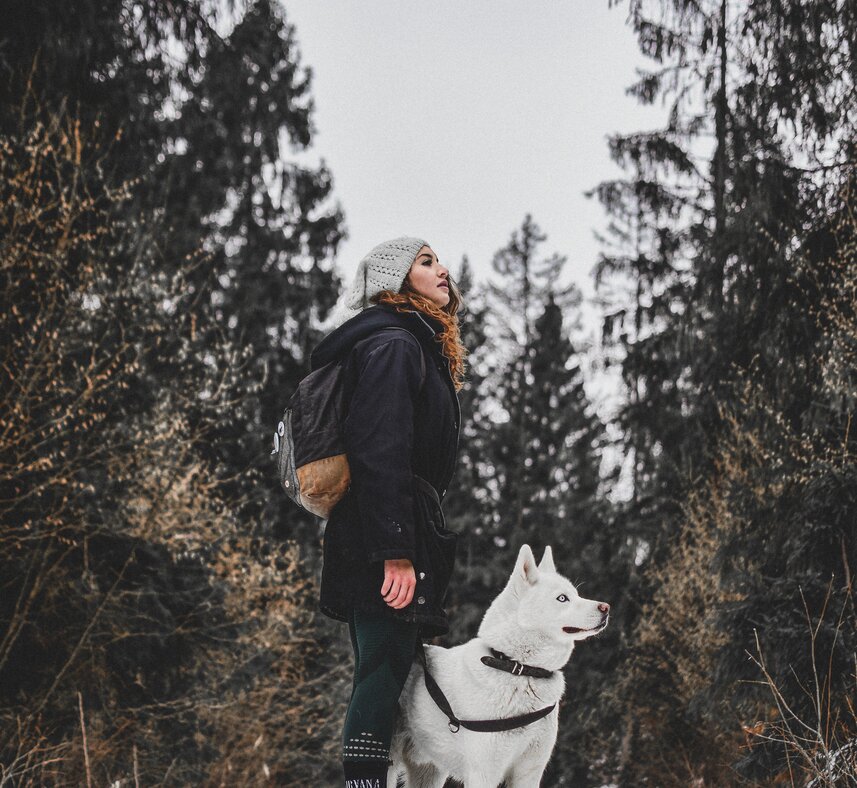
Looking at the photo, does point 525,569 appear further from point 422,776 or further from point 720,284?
point 720,284

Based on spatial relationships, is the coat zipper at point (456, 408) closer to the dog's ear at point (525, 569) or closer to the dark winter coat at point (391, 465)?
the dark winter coat at point (391, 465)

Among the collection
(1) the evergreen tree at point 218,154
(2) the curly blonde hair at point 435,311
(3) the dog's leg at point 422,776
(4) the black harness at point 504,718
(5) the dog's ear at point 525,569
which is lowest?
(3) the dog's leg at point 422,776

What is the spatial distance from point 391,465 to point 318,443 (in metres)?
0.27

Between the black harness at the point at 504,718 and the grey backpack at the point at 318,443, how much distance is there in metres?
0.71

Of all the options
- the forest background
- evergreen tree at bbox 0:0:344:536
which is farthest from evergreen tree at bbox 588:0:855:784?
evergreen tree at bbox 0:0:344:536

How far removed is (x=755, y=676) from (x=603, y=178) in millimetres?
9968

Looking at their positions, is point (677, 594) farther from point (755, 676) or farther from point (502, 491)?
point (502, 491)

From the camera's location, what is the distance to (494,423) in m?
23.6

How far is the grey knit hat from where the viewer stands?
2832 millimetres

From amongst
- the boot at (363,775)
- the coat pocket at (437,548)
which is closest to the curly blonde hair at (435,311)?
the coat pocket at (437,548)

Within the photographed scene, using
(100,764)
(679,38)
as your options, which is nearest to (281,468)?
(100,764)

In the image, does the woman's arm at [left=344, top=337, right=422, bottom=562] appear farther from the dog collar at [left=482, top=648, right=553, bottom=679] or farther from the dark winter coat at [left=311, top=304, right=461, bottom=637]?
the dog collar at [left=482, top=648, right=553, bottom=679]

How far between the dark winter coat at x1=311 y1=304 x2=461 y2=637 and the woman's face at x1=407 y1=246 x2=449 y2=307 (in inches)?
5.7

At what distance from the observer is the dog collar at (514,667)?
2723mm
